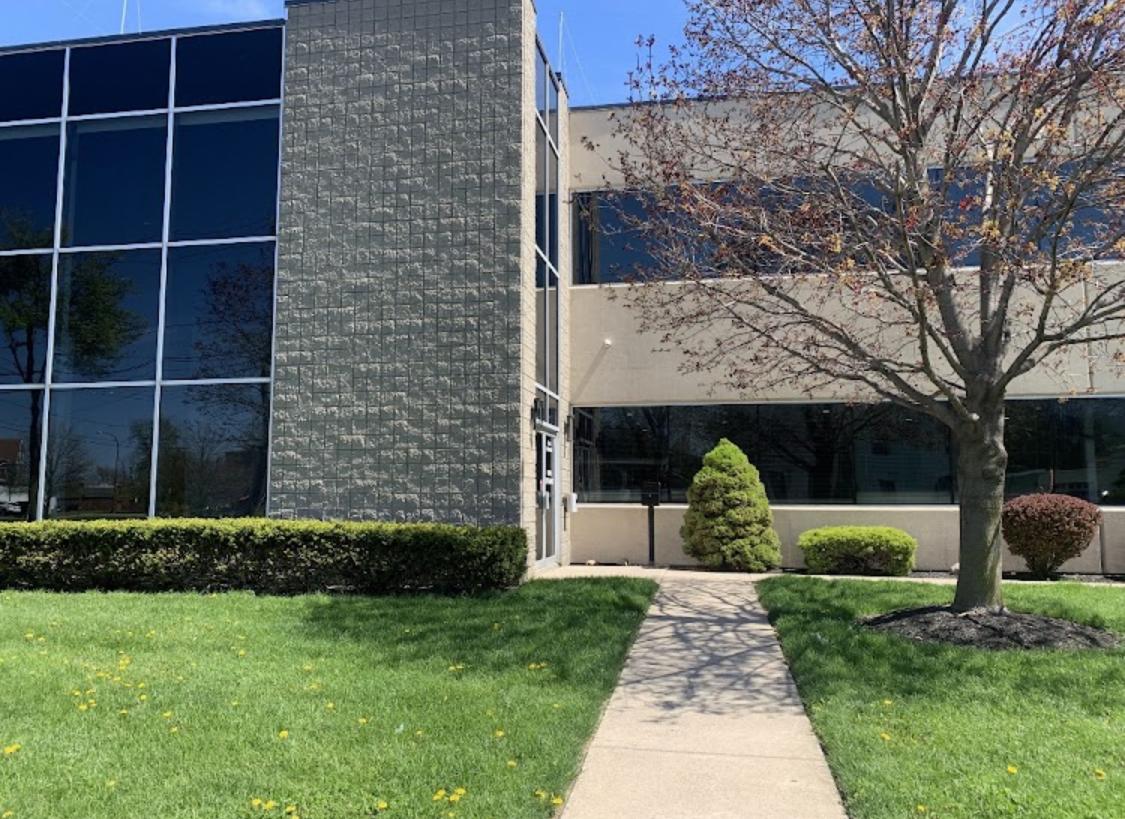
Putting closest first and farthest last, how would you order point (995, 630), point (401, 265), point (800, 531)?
1. point (995, 630)
2. point (401, 265)
3. point (800, 531)

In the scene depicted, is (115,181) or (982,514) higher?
(115,181)

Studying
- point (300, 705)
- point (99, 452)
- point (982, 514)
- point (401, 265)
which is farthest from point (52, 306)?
point (982, 514)

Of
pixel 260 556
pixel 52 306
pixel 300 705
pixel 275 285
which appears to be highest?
pixel 275 285

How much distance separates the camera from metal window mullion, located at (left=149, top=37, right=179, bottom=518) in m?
11.8

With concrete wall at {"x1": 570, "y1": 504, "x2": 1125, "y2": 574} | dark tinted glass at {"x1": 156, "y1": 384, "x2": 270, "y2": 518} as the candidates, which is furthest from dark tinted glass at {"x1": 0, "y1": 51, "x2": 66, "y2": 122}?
concrete wall at {"x1": 570, "y1": 504, "x2": 1125, "y2": 574}

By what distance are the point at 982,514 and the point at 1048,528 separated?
16.0ft

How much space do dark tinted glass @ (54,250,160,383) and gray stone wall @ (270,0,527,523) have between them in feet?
6.67

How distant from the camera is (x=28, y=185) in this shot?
1302 centimetres

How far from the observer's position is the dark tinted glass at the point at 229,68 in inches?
496

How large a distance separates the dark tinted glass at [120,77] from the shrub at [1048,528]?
13.6m

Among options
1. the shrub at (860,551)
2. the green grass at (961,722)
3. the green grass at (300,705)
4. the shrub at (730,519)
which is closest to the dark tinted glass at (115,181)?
the green grass at (300,705)

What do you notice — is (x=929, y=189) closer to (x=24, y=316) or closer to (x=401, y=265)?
(x=401, y=265)

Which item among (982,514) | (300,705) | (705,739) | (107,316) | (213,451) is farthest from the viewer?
(107,316)

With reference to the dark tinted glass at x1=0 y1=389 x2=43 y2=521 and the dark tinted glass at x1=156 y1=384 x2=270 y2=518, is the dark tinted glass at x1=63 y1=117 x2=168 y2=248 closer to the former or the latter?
the dark tinted glass at x1=0 y1=389 x2=43 y2=521
